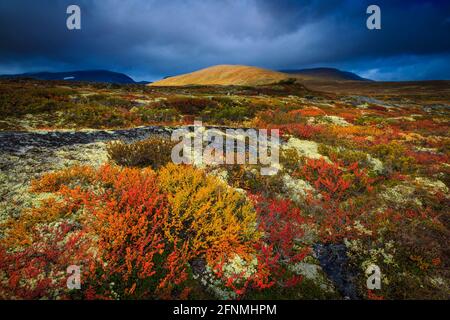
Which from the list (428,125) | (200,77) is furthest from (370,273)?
(200,77)

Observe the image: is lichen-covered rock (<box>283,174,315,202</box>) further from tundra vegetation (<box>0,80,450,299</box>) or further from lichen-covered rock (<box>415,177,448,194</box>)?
lichen-covered rock (<box>415,177,448,194</box>)

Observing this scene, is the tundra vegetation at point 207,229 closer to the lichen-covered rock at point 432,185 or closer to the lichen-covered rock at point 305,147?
the lichen-covered rock at point 432,185

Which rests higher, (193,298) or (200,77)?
(200,77)

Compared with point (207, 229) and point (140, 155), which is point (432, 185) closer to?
point (207, 229)

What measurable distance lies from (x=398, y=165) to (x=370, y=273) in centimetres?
846

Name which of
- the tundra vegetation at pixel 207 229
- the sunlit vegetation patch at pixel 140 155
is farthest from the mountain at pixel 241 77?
the tundra vegetation at pixel 207 229

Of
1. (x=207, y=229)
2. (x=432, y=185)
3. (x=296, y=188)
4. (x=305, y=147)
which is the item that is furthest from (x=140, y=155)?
(x=432, y=185)

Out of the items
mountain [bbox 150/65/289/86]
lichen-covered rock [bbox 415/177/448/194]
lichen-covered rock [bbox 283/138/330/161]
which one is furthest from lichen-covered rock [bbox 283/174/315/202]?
mountain [bbox 150/65/289/86]

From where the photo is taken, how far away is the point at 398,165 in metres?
12.9

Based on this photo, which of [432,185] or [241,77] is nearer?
[432,185]

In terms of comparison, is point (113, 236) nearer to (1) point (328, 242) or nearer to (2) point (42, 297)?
(2) point (42, 297)

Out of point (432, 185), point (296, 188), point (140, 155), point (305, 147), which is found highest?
point (305, 147)

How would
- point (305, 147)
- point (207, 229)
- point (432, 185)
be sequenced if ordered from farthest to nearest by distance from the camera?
point (305, 147), point (432, 185), point (207, 229)

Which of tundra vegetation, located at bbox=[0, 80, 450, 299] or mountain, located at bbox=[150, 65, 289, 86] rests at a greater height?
mountain, located at bbox=[150, 65, 289, 86]
